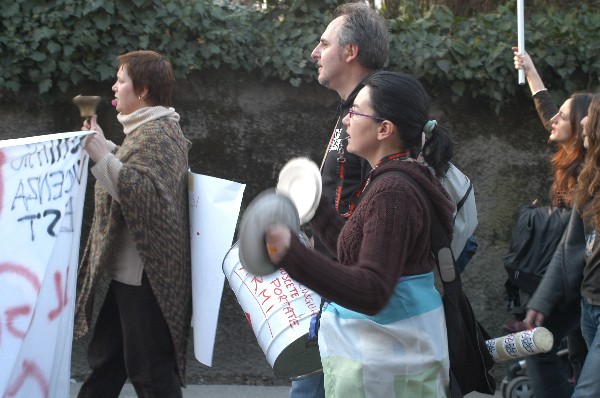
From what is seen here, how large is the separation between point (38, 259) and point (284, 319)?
34.1 inches

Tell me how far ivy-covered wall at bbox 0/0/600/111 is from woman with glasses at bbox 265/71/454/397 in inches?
109

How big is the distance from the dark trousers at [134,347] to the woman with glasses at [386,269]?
138 cm

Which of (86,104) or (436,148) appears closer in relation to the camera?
(436,148)

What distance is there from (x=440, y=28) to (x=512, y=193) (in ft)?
3.50

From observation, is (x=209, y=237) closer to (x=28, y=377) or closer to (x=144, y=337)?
(x=144, y=337)

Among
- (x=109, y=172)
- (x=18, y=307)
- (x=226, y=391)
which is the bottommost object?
(x=226, y=391)

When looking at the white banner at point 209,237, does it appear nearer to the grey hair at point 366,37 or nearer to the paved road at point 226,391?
the grey hair at point 366,37

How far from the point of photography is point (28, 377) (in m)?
3.36

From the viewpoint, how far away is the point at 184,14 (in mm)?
5414

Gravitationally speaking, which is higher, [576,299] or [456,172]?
[456,172]

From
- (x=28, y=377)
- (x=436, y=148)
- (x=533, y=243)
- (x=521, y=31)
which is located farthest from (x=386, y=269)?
(x=521, y=31)

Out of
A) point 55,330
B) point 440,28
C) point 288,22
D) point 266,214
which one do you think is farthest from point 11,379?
point 440,28

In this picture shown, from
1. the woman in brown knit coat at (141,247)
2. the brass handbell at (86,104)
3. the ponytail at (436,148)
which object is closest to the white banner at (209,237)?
the woman in brown knit coat at (141,247)

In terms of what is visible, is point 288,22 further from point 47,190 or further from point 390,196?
point 390,196
